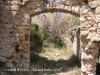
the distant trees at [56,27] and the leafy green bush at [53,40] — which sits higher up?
the distant trees at [56,27]

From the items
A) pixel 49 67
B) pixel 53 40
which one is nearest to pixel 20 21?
pixel 49 67

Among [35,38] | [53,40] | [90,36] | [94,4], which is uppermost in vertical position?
[94,4]

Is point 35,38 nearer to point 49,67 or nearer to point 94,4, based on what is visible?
point 49,67

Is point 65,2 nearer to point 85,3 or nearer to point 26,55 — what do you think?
point 85,3

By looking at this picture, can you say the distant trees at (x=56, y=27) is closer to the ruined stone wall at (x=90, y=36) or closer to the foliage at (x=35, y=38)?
the foliage at (x=35, y=38)

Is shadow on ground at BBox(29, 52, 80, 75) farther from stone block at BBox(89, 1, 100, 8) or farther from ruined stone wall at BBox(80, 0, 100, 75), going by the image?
stone block at BBox(89, 1, 100, 8)

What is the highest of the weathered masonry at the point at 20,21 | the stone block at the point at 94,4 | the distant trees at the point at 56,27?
the stone block at the point at 94,4

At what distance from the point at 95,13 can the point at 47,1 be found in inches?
77.9

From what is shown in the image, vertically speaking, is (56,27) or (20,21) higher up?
(20,21)

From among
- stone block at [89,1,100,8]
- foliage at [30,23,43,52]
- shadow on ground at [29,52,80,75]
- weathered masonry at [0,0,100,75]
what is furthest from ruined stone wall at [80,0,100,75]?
foliage at [30,23,43,52]

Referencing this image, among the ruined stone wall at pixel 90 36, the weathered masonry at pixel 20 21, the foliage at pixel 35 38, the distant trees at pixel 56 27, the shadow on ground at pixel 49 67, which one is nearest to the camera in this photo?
the ruined stone wall at pixel 90 36

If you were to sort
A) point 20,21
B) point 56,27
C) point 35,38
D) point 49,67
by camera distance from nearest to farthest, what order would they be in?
1. point 20,21
2. point 49,67
3. point 35,38
4. point 56,27

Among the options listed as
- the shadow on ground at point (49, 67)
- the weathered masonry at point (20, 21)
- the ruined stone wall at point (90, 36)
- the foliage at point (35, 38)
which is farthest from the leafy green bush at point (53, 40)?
the ruined stone wall at point (90, 36)

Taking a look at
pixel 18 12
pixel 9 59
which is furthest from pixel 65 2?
pixel 9 59
